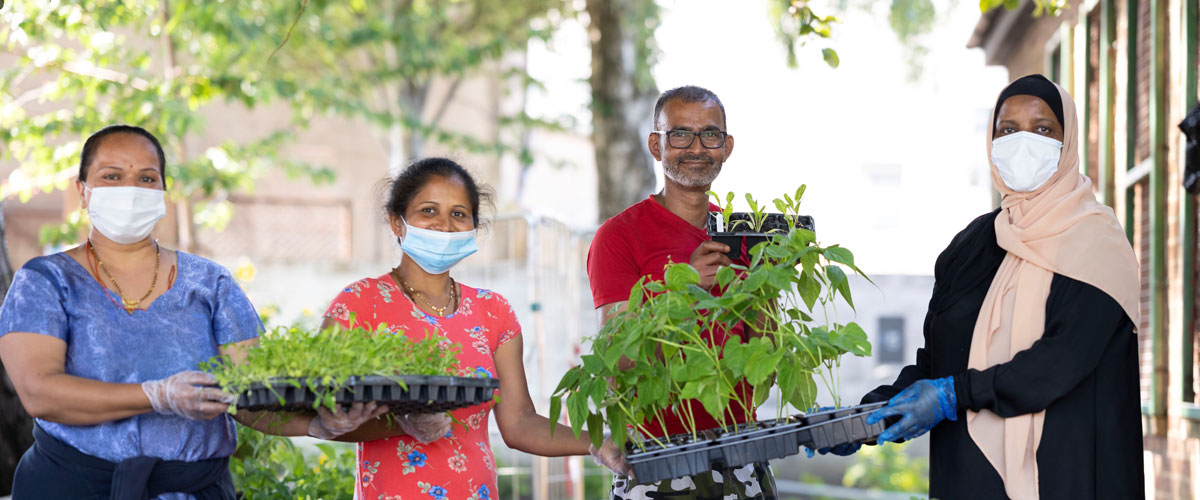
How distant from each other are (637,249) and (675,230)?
0.13m

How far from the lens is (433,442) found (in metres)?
2.90

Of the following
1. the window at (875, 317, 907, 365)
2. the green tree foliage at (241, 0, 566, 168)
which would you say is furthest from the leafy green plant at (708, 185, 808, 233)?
the window at (875, 317, 907, 365)

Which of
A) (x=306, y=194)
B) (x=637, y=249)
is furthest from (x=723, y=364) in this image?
(x=306, y=194)

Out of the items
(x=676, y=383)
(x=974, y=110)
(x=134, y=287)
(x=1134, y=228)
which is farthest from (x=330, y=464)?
(x=974, y=110)

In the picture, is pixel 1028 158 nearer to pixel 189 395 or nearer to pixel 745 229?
pixel 745 229

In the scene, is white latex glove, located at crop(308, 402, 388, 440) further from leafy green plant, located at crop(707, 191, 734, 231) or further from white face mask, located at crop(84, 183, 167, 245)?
leafy green plant, located at crop(707, 191, 734, 231)

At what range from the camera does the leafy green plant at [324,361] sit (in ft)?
7.86

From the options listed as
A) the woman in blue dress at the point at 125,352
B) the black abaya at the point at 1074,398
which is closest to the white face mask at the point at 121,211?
the woman in blue dress at the point at 125,352

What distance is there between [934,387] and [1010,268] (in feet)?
1.22

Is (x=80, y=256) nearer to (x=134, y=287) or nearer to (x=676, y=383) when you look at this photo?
(x=134, y=287)

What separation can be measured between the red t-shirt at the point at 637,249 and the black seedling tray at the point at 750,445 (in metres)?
0.44

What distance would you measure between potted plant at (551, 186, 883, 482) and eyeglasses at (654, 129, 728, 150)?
0.51 meters

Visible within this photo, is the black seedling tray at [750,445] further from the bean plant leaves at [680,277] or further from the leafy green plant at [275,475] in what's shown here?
the leafy green plant at [275,475]

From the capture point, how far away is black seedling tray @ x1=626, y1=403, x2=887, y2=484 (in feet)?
8.27
